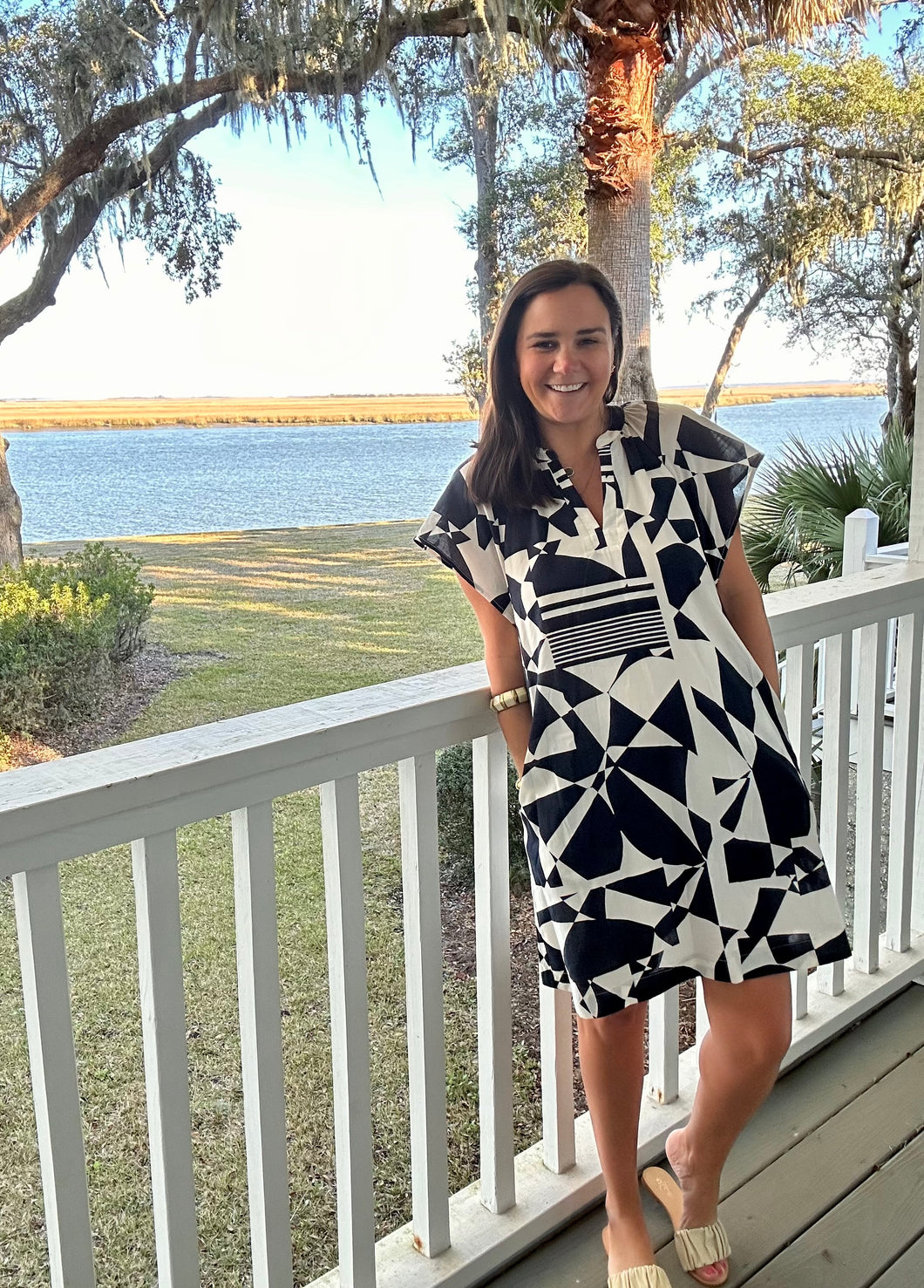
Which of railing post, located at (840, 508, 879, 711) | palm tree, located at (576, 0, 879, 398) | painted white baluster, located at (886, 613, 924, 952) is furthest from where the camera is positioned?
palm tree, located at (576, 0, 879, 398)

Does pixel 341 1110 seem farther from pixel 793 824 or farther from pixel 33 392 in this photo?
pixel 33 392

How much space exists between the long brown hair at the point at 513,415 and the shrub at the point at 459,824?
123 inches

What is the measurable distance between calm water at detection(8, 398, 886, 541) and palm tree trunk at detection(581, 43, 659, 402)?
12373mm

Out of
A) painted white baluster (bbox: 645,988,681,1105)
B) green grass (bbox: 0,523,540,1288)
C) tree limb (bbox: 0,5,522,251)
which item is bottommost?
green grass (bbox: 0,523,540,1288)

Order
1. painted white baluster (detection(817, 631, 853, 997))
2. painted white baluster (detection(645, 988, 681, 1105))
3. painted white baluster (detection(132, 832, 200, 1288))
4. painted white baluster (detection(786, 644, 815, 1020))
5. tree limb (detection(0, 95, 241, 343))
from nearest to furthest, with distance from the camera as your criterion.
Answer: painted white baluster (detection(132, 832, 200, 1288))
painted white baluster (detection(645, 988, 681, 1105))
painted white baluster (detection(786, 644, 815, 1020))
painted white baluster (detection(817, 631, 853, 997))
tree limb (detection(0, 95, 241, 343))

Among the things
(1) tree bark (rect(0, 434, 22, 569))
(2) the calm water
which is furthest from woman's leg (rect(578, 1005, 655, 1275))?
(2) the calm water

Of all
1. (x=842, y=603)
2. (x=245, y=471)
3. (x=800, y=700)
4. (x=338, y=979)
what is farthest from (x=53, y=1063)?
(x=245, y=471)

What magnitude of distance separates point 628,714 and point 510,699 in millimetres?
157

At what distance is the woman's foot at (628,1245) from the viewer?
1.36 metres

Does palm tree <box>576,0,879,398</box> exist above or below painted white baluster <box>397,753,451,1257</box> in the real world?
above

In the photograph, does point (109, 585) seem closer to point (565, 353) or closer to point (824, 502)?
point (824, 502)

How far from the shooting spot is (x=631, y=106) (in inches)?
174

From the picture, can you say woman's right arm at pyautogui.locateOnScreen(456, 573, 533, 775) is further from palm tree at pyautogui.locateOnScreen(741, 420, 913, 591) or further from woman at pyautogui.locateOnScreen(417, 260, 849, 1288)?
palm tree at pyautogui.locateOnScreen(741, 420, 913, 591)

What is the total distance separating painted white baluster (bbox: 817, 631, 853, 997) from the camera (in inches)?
74.7
